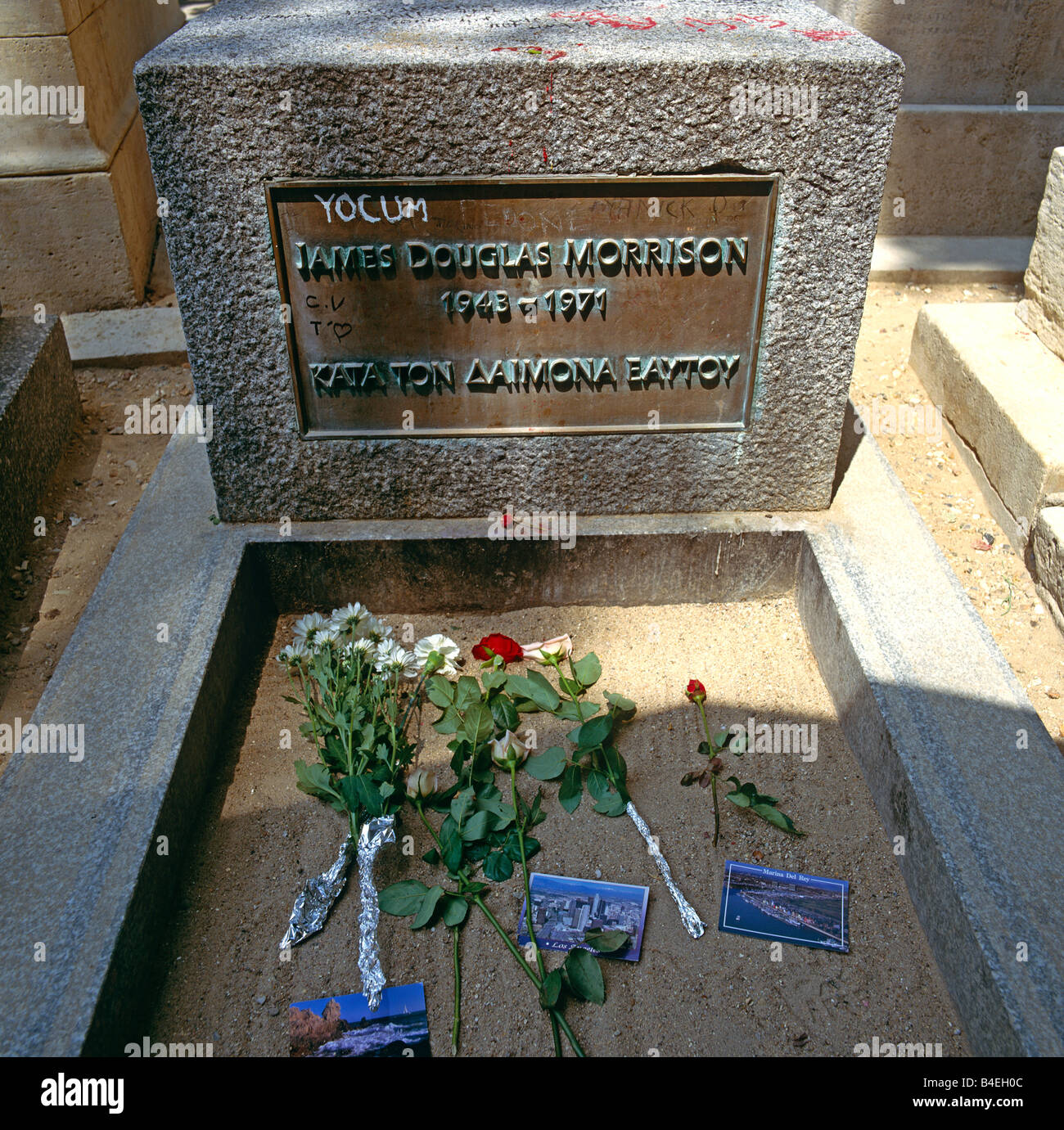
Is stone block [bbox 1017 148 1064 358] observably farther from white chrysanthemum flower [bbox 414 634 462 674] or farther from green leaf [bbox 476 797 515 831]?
green leaf [bbox 476 797 515 831]

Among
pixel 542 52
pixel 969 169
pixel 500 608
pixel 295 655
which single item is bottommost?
pixel 500 608

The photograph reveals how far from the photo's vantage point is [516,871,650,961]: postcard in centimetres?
204

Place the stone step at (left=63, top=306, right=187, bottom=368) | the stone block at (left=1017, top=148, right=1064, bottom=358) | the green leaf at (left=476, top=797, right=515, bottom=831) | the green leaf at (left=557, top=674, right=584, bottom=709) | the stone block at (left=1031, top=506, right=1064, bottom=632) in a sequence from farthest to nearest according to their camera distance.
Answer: the stone step at (left=63, top=306, right=187, bottom=368) → the stone block at (left=1017, top=148, right=1064, bottom=358) → the stone block at (left=1031, top=506, right=1064, bottom=632) → the green leaf at (left=557, top=674, right=584, bottom=709) → the green leaf at (left=476, top=797, right=515, bottom=831)

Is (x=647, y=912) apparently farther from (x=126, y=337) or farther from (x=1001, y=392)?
(x=126, y=337)

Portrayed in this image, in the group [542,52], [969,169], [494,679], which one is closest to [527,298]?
[542,52]

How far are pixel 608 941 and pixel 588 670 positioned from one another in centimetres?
80

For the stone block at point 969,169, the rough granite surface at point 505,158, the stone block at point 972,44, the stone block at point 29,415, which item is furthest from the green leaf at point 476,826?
the stone block at point 972,44

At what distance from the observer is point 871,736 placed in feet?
7.63

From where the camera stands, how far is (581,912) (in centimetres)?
209

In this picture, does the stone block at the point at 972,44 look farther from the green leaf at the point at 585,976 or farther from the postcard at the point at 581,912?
the green leaf at the point at 585,976

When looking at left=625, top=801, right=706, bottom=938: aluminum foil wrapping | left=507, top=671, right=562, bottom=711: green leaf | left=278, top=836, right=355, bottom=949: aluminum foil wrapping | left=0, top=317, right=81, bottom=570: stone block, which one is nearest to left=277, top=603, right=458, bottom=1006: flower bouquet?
left=278, top=836, right=355, bottom=949: aluminum foil wrapping

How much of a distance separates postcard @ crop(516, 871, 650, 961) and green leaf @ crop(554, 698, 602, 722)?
48 cm

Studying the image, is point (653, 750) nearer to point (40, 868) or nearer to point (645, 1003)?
point (645, 1003)

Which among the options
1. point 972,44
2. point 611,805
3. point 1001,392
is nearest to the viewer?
point 611,805
